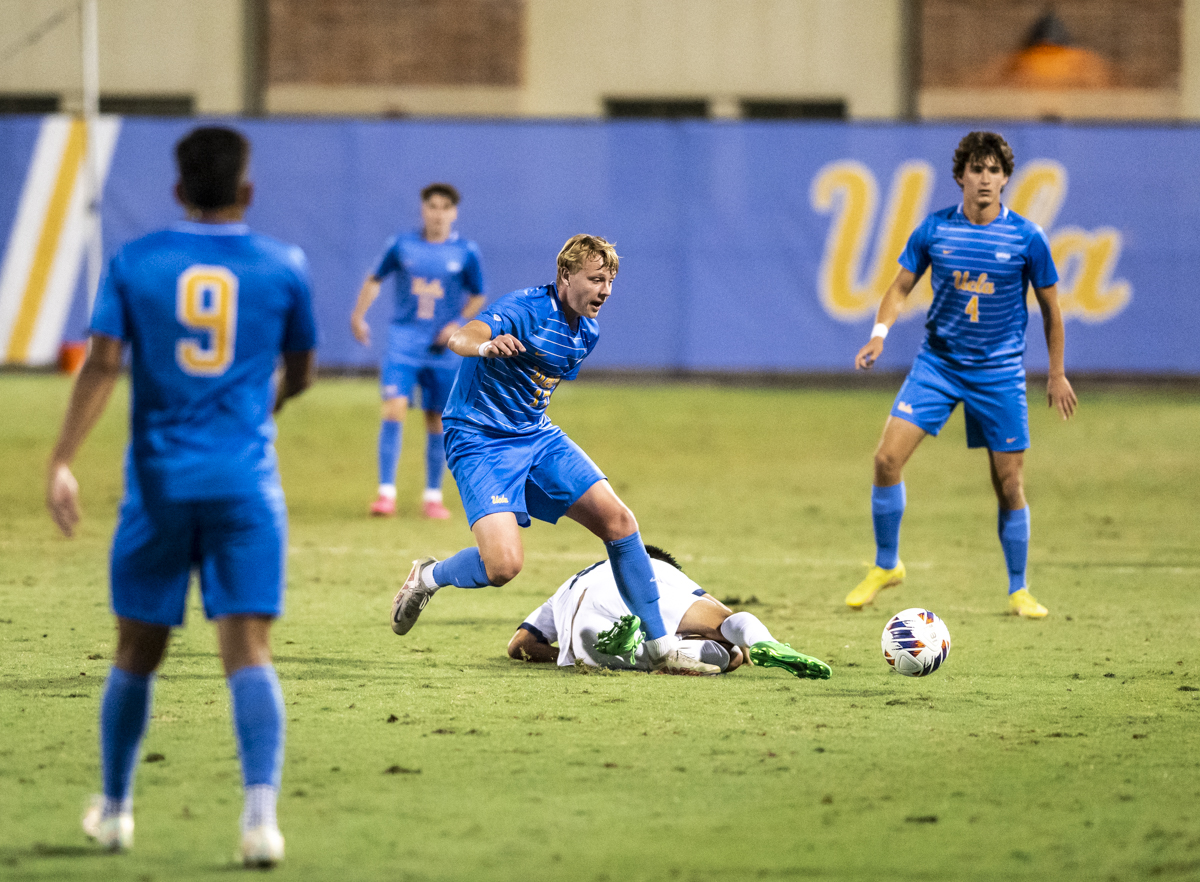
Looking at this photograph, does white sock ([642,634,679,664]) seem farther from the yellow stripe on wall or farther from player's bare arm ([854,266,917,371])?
the yellow stripe on wall

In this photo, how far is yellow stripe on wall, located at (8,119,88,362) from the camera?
2028 cm

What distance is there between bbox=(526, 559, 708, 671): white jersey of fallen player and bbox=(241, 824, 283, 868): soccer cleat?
276 cm

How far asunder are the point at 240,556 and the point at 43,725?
1.95 metres

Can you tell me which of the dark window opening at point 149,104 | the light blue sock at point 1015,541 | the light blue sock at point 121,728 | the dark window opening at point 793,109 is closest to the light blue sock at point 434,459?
the light blue sock at point 1015,541

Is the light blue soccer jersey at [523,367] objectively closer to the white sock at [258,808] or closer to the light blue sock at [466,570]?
the light blue sock at [466,570]

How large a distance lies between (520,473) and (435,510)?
532 cm

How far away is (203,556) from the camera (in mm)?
4422

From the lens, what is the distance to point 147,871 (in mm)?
4285

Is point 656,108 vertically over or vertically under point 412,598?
over

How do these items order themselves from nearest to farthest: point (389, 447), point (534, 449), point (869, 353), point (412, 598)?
1. point (534, 449)
2. point (412, 598)
3. point (869, 353)
4. point (389, 447)

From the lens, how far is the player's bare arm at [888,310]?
8.37m

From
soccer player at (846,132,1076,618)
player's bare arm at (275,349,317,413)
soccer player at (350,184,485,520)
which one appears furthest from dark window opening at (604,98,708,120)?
player's bare arm at (275,349,317,413)

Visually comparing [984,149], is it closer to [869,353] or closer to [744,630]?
[869,353]

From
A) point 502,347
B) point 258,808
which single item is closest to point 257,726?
point 258,808
